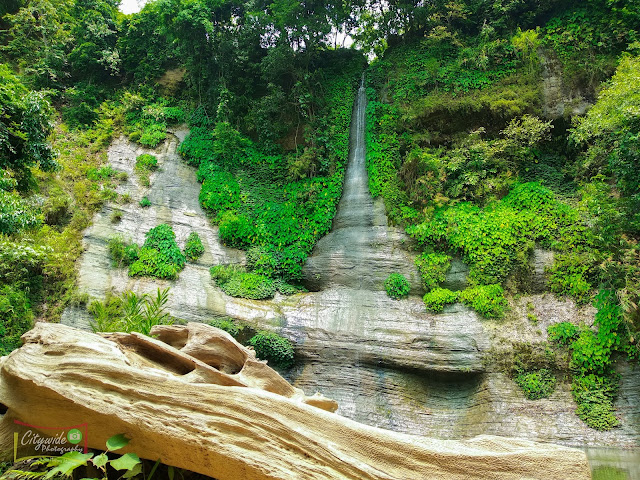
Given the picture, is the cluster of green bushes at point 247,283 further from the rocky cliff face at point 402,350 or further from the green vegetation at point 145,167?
the green vegetation at point 145,167

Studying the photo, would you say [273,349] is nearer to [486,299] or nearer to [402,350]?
[402,350]

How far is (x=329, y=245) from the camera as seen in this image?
1310 centimetres

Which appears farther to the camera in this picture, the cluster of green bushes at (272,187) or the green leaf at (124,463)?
the cluster of green bushes at (272,187)

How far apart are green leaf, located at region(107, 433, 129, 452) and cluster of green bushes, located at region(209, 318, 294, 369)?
252 inches

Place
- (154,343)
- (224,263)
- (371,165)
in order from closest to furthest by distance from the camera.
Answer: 1. (154,343)
2. (224,263)
3. (371,165)

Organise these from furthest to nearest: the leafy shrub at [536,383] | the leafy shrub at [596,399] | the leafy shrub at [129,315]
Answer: the leafy shrub at [536,383]
the leafy shrub at [596,399]
the leafy shrub at [129,315]

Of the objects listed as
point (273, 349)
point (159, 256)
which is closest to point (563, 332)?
point (273, 349)

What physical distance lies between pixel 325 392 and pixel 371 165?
859 centimetres

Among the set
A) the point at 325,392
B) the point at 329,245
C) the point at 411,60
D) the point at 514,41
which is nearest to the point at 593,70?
the point at 514,41

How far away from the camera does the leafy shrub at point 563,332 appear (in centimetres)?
926

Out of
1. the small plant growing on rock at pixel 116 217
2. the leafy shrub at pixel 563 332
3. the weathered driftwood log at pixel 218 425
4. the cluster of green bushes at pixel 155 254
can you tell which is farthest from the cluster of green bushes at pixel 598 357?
the small plant growing on rock at pixel 116 217

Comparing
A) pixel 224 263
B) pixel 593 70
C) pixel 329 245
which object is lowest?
pixel 224 263

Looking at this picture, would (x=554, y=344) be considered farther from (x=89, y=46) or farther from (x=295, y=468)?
(x=89, y=46)

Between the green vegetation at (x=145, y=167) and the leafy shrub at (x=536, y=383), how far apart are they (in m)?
13.3
